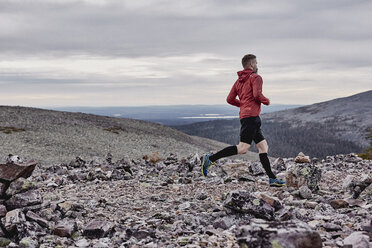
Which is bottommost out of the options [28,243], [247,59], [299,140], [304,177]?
[299,140]

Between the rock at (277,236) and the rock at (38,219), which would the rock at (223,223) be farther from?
the rock at (38,219)

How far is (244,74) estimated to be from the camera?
29.3 feet

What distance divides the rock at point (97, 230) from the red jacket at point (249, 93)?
15.1ft

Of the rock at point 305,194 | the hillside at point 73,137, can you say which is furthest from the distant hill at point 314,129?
the rock at point 305,194

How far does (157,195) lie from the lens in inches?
319

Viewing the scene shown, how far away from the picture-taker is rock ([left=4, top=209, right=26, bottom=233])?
5.47 metres

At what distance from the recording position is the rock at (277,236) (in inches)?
154

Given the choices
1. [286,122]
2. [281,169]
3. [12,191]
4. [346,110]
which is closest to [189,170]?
[281,169]

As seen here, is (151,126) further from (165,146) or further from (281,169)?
(281,169)

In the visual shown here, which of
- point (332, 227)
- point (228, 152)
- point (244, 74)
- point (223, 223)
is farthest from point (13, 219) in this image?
point (244, 74)

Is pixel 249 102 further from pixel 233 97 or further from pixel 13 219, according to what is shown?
pixel 13 219

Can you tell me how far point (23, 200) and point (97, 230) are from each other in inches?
69.3

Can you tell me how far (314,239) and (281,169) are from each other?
9451 mm

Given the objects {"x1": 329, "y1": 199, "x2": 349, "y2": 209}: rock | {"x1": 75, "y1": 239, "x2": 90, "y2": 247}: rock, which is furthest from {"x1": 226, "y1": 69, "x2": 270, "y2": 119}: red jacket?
{"x1": 75, "y1": 239, "x2": 90, "y2": 247}: rock
